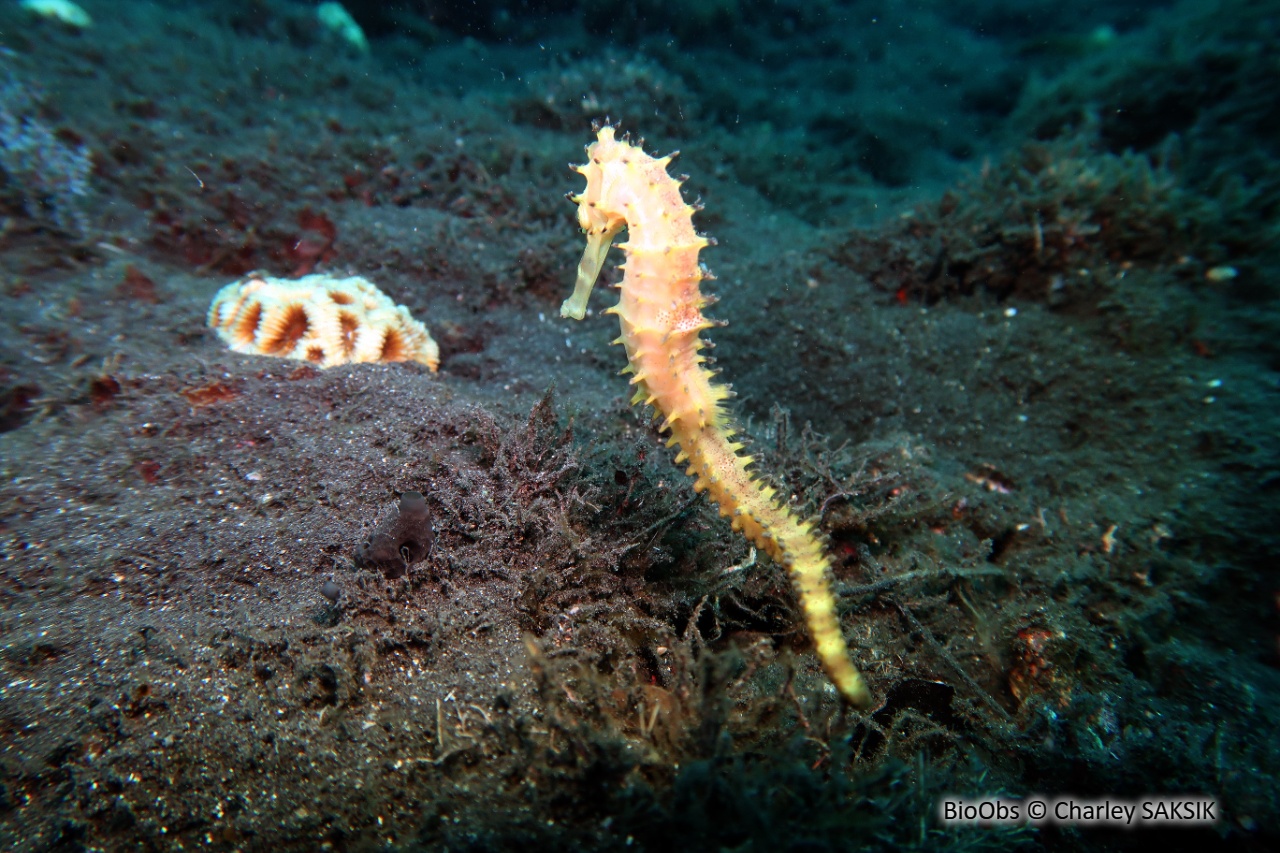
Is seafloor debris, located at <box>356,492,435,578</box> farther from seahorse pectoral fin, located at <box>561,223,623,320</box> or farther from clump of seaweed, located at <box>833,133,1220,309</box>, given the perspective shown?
clump of seaweed, located at <box>833,133,1220,309</box>

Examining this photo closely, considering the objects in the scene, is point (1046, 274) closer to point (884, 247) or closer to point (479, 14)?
point (884, 247)

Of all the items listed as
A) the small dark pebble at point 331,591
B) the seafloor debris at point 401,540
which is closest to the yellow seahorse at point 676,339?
the seafloor debris at point 401,540

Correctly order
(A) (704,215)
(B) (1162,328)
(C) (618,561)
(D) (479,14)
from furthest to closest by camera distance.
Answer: (D) (479,14)
(A) (704,215)
(B) (1162,328)
(C) (618,561)

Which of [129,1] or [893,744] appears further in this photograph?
[129,1]

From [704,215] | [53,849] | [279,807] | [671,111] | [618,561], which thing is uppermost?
[671,111]

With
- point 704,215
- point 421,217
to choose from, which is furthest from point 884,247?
point 421,217

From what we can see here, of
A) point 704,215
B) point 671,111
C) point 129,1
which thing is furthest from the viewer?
point 129,1

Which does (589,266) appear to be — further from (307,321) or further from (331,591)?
(307,321)
